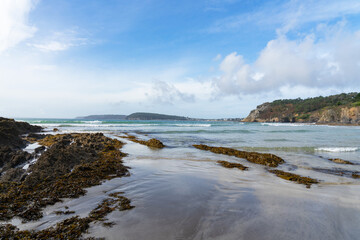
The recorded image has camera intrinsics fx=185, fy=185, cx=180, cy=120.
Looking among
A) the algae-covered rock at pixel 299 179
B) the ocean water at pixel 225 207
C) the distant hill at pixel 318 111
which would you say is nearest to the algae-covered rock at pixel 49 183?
the ocean water at pixel 225 207

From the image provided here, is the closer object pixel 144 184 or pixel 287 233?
pixel 287 233

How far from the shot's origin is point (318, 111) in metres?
100

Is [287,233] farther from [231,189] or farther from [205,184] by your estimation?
[205,184]

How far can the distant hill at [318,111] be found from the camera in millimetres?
77875

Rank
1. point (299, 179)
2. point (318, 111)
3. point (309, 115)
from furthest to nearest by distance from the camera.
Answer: point (309, 115), point (318, 111), point (299, 179)

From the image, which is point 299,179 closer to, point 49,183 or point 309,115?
point 49,183

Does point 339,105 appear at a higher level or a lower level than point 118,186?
higher

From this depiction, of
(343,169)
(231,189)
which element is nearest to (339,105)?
(343,169)

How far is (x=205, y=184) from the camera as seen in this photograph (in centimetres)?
562

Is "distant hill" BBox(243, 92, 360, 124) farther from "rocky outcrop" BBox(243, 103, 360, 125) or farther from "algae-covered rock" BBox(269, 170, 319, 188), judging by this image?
"algae-covered rock" BBox(269, 170, 319, 188)

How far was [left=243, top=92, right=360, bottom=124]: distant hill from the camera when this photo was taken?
7788 centimetres

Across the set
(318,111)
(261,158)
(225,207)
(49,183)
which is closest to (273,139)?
(261,158)

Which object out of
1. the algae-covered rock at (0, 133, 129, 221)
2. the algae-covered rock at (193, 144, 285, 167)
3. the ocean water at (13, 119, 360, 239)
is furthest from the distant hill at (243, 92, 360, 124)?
the algae-covered rock at (0, 133, 129, 221)

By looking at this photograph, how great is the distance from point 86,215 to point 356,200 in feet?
21.1
